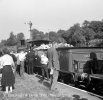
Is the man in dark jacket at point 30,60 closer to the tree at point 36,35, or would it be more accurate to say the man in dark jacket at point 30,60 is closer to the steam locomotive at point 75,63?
the steam locomotive at point 75,63

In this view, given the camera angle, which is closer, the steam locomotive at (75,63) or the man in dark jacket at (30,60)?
the steam locomotive at (75,63)

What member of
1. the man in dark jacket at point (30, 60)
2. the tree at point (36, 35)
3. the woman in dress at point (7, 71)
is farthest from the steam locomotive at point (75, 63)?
the tree at point (36, 35)

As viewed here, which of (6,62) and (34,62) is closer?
(6,62)

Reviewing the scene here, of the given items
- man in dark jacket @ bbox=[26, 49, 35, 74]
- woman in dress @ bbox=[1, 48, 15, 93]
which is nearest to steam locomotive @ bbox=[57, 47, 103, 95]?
woman in dress @ bbox=[1, 48, 15, 93]

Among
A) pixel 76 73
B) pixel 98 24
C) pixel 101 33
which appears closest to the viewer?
pixel 76 73

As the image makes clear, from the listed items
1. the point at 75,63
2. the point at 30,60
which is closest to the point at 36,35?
the point at 30,60

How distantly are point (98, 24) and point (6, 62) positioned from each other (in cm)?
8240

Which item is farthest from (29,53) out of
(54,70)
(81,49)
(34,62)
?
(54,70)

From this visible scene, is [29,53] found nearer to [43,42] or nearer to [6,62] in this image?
[6,62]

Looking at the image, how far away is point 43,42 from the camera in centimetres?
2555

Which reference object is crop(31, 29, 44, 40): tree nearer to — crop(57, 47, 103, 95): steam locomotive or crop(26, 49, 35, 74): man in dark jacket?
crop(26, 49, 35, 74): man in dark jacket

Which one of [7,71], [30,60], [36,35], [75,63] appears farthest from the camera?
[36,35]

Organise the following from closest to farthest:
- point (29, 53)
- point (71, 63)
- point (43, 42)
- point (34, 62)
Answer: point (71, 63)
point (29, 53)
point (34, 62)
point (43, 42)

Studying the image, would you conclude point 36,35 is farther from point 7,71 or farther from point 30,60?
point 7,71
